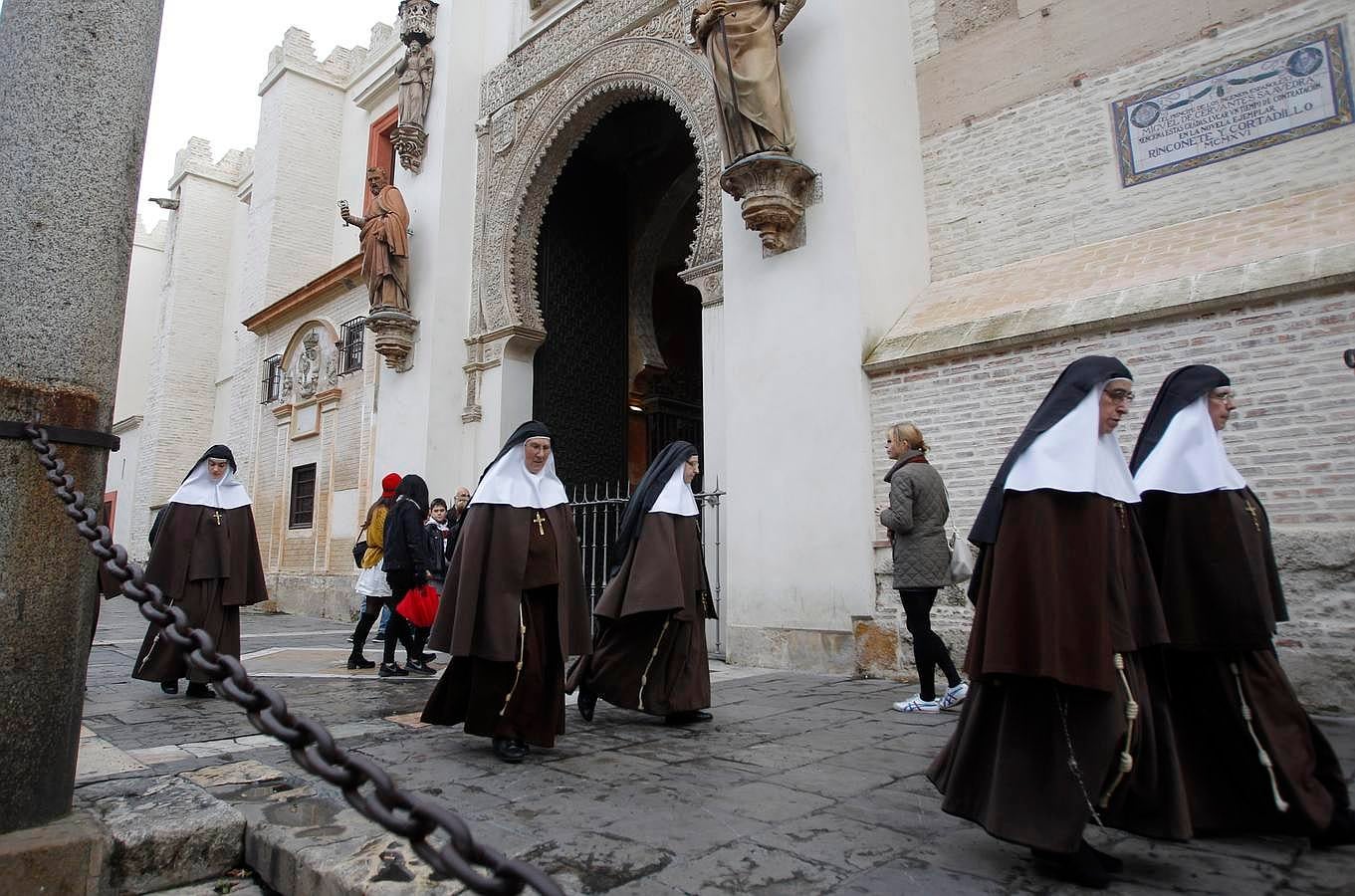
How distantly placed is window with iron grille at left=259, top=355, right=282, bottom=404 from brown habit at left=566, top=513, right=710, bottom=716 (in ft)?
40.9

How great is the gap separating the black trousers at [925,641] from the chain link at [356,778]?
394cm

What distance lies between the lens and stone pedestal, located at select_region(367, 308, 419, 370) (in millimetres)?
11125

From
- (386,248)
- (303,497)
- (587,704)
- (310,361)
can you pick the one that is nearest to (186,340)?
(310,361)

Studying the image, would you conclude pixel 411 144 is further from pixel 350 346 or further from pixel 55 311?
pixel 55 311

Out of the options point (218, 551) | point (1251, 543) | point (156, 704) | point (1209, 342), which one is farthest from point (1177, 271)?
point (156, 704)

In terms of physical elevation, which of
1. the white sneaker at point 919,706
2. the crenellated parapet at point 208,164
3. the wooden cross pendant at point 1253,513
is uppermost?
the crenellated parapet at point 208,164

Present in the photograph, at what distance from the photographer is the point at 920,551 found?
16.5 ft

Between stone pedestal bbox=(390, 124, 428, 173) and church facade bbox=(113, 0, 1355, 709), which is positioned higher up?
stone pedestal bbox=(390, 124, 428, 173)

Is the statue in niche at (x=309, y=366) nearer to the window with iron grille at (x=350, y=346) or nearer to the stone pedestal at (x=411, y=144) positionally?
the window with iron grille at (x=350, y=346)

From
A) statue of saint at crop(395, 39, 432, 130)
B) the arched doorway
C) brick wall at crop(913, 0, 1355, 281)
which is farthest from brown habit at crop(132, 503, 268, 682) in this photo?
statue of saint at crop(395, 39, 432, 130)

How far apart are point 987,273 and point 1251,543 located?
4.84m

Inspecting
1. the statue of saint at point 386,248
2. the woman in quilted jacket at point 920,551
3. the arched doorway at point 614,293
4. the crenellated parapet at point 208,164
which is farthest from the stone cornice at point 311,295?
the woman in quilted jacket at point 920,551

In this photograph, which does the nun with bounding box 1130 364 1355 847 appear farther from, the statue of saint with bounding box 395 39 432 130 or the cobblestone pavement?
the statue of saint with bounding box 395 39 432 130

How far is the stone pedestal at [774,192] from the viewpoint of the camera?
718cm
